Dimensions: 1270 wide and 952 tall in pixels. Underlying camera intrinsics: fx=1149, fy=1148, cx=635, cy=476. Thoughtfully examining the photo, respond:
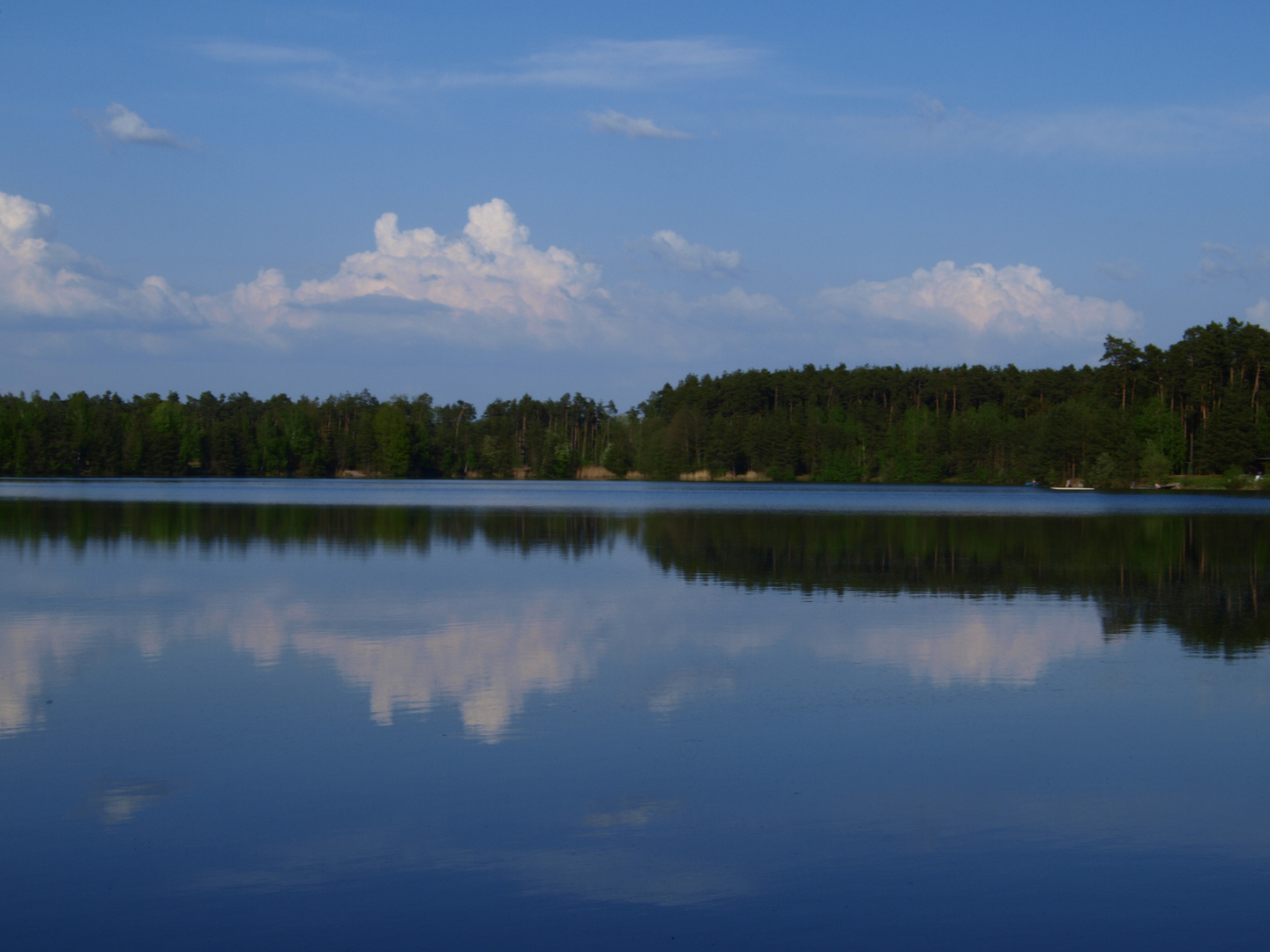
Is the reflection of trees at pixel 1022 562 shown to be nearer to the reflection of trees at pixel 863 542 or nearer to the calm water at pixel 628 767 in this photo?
the reflection of trees at pixel 863 542

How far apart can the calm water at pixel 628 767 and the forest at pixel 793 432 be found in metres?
87.1

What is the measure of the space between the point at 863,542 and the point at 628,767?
23349mm

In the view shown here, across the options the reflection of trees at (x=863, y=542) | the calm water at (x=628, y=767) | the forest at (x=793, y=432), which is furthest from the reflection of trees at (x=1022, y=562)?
the forest at (x=793, y=432)

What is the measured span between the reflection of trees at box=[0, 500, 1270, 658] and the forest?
5684 centimetres

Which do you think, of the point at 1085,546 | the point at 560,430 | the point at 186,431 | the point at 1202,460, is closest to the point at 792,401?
the point at 560,430

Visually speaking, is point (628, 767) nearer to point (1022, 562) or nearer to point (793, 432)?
point (1022, 562)

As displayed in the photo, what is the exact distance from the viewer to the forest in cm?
9875

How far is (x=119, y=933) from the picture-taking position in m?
5.42

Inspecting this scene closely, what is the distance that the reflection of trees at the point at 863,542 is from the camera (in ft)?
62.8

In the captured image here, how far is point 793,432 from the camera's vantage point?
442 ft

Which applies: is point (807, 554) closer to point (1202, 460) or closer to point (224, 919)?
point (224, 919)

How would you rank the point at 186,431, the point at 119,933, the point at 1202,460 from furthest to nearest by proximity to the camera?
the point at 186,431 < the point at 1202,460 < the point at 119,933

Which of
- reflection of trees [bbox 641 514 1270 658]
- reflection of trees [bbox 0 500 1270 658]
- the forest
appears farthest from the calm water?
the forest

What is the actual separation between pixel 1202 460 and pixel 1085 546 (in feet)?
239
